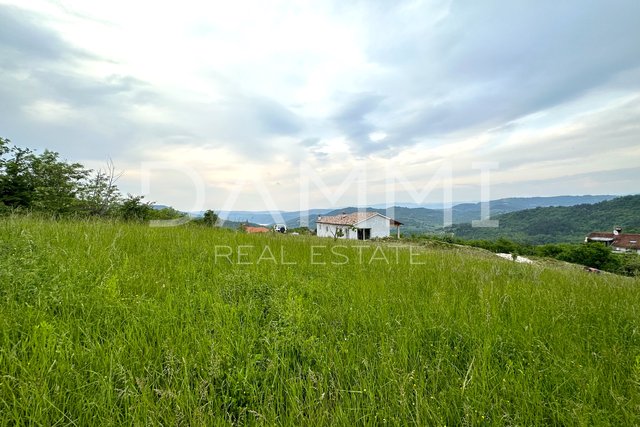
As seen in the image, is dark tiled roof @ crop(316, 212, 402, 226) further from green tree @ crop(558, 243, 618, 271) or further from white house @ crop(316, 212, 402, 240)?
green tree @ crop(558, 243, 618, 271)

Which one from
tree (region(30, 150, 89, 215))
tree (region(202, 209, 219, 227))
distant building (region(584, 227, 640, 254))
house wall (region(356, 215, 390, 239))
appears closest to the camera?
tree (region(202, 209, 219, 227))

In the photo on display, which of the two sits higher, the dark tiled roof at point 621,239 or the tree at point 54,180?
the tree at point 54,180

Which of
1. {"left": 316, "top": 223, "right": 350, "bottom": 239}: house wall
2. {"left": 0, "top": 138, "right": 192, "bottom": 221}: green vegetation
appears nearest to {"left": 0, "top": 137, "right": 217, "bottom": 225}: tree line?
{"left": 0, "top": 138, "right": 192, "bottom": 221}: green vegetation

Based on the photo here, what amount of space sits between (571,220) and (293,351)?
4156 inches

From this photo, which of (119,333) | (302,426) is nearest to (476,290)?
(302,426)

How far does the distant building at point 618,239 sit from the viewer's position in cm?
6277

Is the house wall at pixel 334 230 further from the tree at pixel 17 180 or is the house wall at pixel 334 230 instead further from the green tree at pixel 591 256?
the green tree at pixel 591 256

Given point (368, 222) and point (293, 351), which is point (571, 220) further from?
point (293, 351)

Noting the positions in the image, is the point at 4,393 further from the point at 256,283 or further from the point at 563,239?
the point at 563,239

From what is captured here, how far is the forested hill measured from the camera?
219 feet

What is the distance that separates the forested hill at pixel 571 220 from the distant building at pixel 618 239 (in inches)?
63.0

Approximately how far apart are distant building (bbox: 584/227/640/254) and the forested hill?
63.0 inches

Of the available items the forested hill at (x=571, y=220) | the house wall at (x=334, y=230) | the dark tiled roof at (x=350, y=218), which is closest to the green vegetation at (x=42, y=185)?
the house wall at (x=334, y=230)

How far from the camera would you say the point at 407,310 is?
2.63 metres
